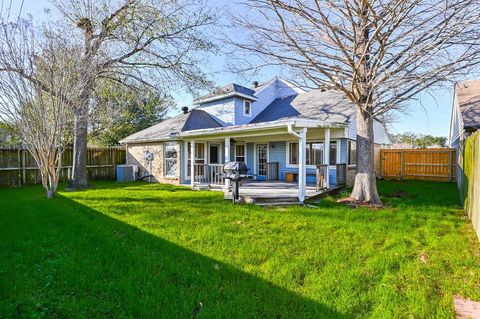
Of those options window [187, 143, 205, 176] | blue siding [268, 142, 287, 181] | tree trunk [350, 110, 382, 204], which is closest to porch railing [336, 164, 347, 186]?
tree trunk [350, 110, 382, 204]

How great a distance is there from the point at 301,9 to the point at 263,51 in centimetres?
154

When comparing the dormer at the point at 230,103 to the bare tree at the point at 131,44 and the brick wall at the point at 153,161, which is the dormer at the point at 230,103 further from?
the brick wall at the point at 153,161

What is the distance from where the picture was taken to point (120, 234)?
207 inches

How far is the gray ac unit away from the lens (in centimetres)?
1566

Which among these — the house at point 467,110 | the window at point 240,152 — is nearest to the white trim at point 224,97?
the window at point 240,152

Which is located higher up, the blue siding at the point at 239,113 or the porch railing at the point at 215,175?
the blue siding at the point at 239,113

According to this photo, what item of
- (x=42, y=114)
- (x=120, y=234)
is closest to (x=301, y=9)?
(x=120, y=234)

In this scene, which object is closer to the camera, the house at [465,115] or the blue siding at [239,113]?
the house at [465,115]

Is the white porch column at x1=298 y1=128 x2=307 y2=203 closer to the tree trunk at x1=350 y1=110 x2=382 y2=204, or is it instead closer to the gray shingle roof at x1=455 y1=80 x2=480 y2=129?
the tree trunk at x1=350 y1=110 x2=382 y2=204

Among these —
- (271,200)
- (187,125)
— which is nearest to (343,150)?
(271,200)

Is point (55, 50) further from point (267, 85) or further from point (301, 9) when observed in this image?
point (267, 85)

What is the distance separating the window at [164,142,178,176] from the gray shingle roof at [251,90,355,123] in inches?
199

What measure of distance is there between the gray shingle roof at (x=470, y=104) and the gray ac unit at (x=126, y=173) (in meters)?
15.2

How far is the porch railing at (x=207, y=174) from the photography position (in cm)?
1243
